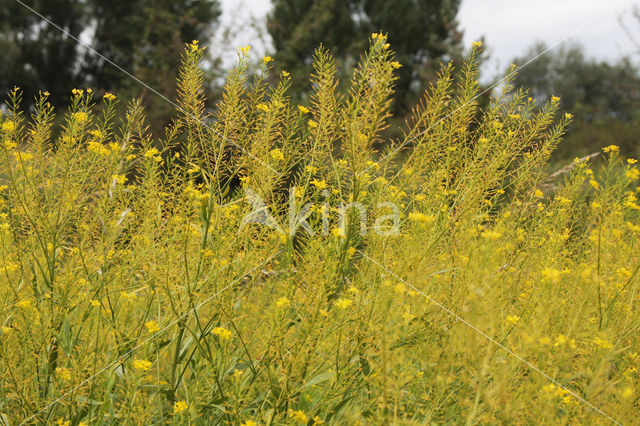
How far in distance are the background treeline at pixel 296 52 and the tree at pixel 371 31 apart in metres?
0.03

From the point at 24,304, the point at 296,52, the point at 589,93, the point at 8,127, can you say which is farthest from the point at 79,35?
the point at 24,304

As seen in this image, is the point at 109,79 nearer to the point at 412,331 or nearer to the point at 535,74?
the point at 535,74

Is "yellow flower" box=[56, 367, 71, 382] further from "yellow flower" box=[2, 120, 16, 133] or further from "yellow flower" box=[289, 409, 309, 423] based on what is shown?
"yellow flower" box=[2, 120, 16, 133]

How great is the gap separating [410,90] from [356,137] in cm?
875

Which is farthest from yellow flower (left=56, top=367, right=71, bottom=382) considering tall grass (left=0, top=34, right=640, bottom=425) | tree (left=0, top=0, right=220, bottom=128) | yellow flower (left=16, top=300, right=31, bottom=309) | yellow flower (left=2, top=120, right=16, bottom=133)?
tree (left=0, top=0, right=220, bottom=128)

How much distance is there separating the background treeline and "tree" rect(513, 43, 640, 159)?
24 millimetres

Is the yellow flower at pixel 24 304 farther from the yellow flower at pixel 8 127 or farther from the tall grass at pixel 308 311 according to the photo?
the yellow flower at pixel 8 127

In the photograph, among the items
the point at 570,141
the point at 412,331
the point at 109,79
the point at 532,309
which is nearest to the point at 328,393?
the point at 412,331

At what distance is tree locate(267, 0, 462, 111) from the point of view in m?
9.59

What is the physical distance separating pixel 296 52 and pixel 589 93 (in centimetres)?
713

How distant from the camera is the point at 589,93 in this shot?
41.0ft

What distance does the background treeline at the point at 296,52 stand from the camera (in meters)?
8.55
